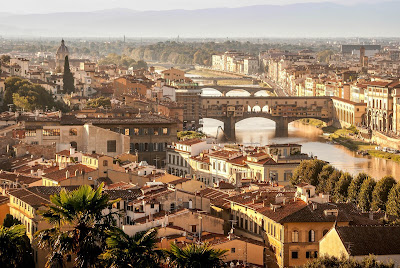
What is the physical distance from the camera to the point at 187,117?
48.6m

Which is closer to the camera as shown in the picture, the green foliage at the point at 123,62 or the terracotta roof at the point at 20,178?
the terracotta roof at the point at 20,178

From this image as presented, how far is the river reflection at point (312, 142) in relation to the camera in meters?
33.5

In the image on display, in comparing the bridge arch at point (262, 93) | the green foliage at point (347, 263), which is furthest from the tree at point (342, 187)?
the bridge arch at point (262, 93)

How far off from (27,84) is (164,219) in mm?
23330

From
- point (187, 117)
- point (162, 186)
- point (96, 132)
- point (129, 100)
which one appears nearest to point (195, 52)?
point (187, 117)

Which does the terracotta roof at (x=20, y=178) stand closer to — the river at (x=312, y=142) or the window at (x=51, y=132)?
the window at (x=51, y=132)

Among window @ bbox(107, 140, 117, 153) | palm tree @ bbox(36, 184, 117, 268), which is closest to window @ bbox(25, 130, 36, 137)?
window @ bbox(107, 140, 117, 153)

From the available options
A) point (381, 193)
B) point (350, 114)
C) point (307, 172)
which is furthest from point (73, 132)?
point (350, 114)

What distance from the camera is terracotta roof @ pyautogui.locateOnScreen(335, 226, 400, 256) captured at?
1220 centimetres

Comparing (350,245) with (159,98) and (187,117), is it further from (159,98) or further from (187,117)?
(187,117)

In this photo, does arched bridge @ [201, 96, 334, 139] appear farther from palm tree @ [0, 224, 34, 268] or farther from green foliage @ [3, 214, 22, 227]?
palm tree @ [0, 224, 34, 268]

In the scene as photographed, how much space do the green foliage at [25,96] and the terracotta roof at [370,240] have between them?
2209 centimetres

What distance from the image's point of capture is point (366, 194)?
21.8 m

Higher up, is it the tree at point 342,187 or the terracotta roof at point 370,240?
the terracotta roof at point 370,240
